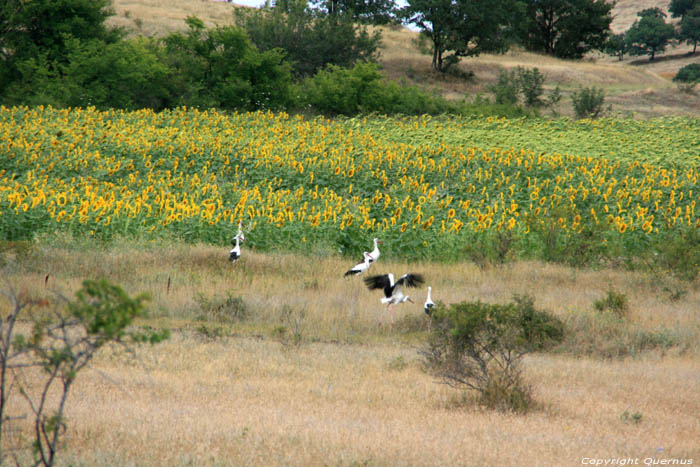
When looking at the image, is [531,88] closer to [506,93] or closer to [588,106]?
[506,93]

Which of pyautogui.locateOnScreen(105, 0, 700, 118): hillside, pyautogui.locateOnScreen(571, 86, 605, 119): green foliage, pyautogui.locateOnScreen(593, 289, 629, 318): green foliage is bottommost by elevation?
pyautogui.locateOnScreen(593, 289, 629, 318): green foliage

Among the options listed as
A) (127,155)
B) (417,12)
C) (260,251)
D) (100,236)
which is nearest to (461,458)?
(260,251)

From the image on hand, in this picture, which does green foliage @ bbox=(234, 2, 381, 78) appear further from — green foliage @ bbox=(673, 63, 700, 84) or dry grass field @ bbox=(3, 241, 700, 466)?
green foliage @ bbox=(673, 63, 700, 84)

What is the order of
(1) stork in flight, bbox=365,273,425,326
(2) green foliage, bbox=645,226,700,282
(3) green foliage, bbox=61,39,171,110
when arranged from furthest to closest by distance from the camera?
1. (3) green foliage, bbox=61,39,171,110
2. (2) green foliage, bbox=645,226,700,282
3. (1) stork in flight, bbox=365,273,425,326

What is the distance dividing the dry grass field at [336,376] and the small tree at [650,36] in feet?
265

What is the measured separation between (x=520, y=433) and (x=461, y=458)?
1.06 meters

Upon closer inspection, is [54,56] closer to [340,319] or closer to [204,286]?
[204,286]

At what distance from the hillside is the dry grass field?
29.8 meters

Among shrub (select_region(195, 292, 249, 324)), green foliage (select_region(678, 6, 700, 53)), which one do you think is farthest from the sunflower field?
green foliage (select_region(678, 6, 700, 53))

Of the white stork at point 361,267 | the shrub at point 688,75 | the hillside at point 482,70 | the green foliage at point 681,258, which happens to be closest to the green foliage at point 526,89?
the hillside at point 482,70

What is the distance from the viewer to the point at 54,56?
105ft

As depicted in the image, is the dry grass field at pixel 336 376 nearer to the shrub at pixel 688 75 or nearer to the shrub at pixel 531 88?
the shrub at pixel 531 88

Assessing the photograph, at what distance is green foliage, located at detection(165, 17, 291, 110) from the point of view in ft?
106

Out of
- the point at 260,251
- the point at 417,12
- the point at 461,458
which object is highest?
the point at 417,12
